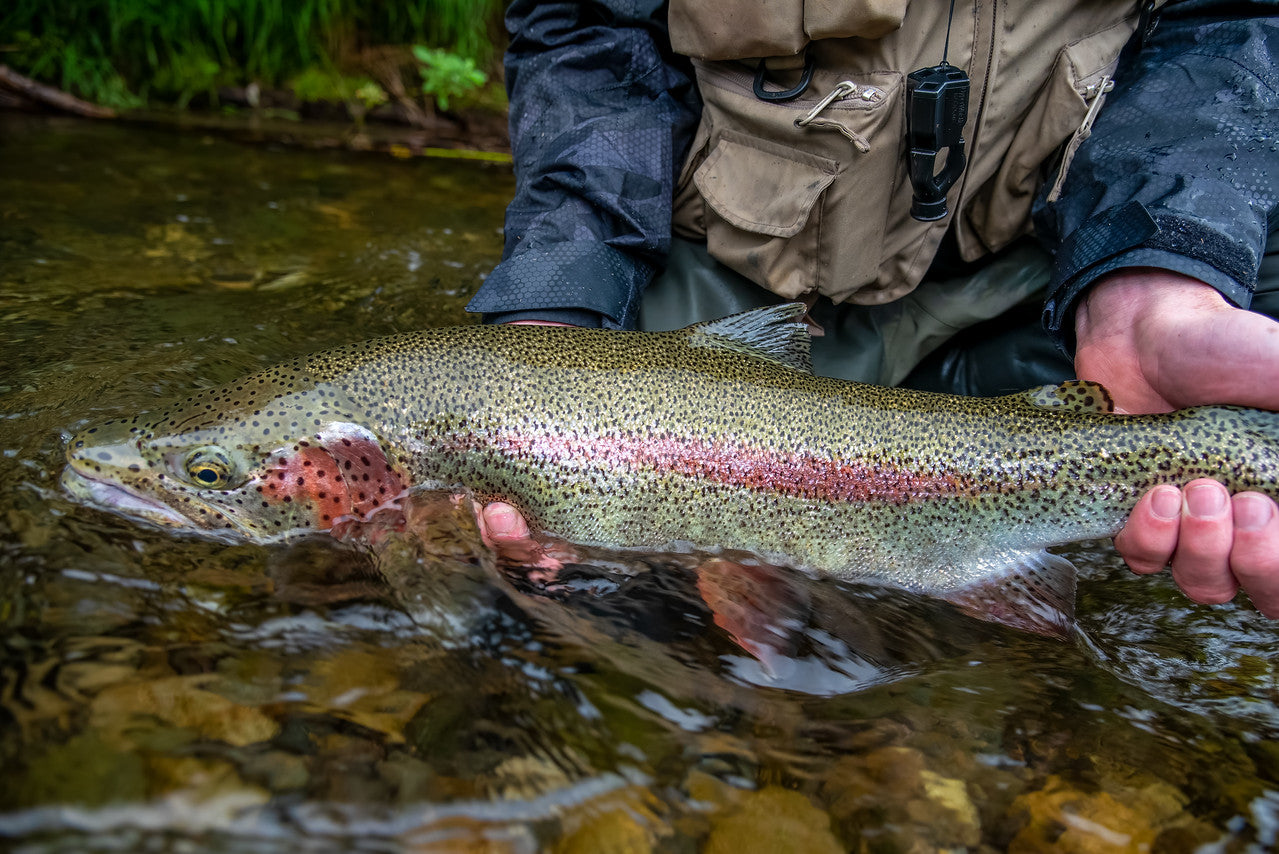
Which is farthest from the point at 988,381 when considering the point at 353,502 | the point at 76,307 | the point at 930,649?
the point at 76,307

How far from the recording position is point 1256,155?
2529 millimetres

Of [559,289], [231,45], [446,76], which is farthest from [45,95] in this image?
[559,289]

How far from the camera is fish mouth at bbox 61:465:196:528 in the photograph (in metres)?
2.12

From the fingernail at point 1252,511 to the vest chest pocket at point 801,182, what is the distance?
A: 1.21 meters

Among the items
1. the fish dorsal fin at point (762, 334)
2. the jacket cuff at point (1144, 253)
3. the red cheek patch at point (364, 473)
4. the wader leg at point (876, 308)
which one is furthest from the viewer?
the wader leg at point (876, 308)

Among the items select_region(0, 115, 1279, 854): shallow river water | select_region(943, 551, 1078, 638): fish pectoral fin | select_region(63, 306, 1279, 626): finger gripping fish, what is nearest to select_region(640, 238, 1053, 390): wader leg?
select_region(63, 306, 1279, 626): finger gripping fish

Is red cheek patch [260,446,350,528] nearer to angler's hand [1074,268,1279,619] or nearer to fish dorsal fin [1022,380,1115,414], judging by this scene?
fish dorsal fin [1022,380,1115,414]

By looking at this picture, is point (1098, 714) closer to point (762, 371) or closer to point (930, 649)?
point (930, 649)

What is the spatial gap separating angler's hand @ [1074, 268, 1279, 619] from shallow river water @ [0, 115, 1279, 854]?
9.7 inches

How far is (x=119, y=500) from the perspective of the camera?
83.7 inches

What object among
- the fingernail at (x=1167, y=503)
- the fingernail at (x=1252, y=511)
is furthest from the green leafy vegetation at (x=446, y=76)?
the fingernail at (x=1252, y=511)

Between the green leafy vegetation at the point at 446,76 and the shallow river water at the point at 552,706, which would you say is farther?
the green leafy vegetation at the point at 446,76

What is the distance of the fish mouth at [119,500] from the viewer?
2115 mm

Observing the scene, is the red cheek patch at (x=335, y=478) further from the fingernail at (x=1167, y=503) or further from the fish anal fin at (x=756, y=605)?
the fingernail at (x=1167, y=503)
